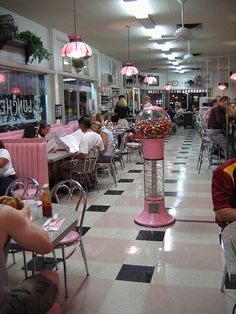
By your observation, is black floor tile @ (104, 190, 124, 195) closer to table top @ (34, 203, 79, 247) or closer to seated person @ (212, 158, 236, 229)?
table top @ (34, 203, 79, 247)

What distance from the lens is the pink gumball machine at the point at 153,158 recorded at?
413 centimetres

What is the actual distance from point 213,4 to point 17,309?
6.88 metres

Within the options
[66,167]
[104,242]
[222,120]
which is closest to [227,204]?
[104,242]

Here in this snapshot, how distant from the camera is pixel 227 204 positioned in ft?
7.79

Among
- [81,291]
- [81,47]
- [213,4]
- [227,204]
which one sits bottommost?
[81,291]

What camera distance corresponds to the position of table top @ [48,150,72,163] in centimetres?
512

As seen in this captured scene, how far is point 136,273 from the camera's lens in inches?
124

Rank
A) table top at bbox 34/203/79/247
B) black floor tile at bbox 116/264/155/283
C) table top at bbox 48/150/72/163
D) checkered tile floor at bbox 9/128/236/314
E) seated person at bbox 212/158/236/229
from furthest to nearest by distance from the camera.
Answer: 1. table top at bbox 48/150/72/163
2. black floor tile at bbox 116/264/155/283
3. checkered tile floor at bbox 9/128/236/314
4. seated person at bbox 212/158/236/229
5. table top at bbox 34/203/79/247

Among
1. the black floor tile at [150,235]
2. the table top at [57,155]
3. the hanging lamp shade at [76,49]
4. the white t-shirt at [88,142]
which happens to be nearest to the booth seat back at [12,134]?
the table top at [57,155]

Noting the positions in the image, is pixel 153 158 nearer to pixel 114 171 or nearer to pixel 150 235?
pixel 150 235

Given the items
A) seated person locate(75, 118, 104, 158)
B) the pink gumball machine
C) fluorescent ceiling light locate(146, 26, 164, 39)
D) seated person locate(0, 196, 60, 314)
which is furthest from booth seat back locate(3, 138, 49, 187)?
fluorescent ceiling light locate(146, 26, 164, 39)

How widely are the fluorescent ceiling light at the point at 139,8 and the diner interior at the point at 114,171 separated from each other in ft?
0.07

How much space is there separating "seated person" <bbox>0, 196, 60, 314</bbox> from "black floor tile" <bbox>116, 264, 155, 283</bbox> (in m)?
1.21

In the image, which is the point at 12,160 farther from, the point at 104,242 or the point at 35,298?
the point at 35,298
